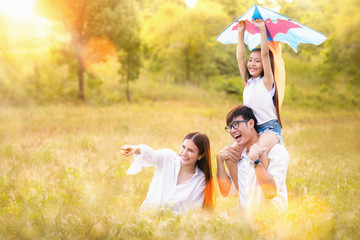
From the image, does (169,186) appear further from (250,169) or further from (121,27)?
(121,27)

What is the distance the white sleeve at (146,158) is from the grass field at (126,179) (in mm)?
590

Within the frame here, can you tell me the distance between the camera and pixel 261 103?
3953 mm

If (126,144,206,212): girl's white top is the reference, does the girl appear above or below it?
above

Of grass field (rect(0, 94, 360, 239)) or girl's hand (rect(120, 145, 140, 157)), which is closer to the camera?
grass field (rect(0, 94, 360, 239))

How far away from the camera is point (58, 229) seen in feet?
8.26

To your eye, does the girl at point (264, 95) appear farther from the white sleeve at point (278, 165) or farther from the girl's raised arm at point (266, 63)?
the white sleeve at point (278, 165)

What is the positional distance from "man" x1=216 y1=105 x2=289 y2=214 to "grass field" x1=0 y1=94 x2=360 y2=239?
33 cm

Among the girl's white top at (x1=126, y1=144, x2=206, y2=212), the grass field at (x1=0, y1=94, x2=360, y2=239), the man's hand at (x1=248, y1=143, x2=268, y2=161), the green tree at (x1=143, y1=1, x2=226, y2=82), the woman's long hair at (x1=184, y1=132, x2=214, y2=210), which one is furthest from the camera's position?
the green tree at (x1=143, y1=1, x2=226, y2=82)

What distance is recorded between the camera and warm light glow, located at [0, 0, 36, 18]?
62.2ft

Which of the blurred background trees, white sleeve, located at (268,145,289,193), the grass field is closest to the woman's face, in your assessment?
the grass field

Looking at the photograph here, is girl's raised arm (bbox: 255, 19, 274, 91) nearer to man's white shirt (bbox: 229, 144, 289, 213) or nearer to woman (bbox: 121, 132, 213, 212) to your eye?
man's white shirt (bbox: 229, 144, 289, 213)

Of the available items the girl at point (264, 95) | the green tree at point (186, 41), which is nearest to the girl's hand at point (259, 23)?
the girl at point (264, 95)

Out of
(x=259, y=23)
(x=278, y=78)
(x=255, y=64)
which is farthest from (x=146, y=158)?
(x=259, y=23)

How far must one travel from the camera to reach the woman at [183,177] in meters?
4.19
